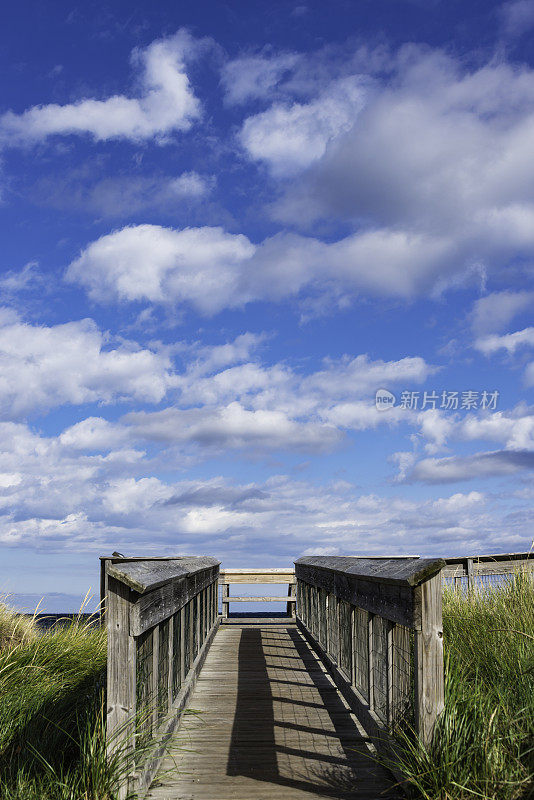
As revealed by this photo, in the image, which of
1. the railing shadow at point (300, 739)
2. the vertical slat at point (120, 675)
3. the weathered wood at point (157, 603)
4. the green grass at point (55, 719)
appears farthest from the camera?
the railing shadow at point (300, 739)

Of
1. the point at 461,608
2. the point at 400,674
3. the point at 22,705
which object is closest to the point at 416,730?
the point at 400,674

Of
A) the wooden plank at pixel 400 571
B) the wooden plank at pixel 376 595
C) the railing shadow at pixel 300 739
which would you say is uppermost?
the wooden plank at pixel 400 571

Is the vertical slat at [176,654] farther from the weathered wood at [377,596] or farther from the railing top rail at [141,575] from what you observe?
the weathered wood at [377,596]

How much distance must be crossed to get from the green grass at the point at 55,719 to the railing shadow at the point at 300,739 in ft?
4.05

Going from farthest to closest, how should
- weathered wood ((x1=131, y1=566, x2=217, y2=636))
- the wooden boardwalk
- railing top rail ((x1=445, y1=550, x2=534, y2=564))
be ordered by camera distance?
1. railing top rail ((x1=445, y1=550, x2=534, y2=564))
2. the wooden boardwalk
3. weathered wood ((x1=131, y1=566, x2=217, y2=636))

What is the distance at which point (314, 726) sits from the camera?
21.5 feet

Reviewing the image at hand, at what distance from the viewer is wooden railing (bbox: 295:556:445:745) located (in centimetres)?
450

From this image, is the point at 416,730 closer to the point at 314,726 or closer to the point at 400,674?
the point at 400,674

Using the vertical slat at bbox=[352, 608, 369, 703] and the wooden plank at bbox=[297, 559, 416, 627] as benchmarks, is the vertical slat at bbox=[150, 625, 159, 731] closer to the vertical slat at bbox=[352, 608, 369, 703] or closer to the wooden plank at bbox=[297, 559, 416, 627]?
the wooden plank at bbox=[297, 559, 416, 627]

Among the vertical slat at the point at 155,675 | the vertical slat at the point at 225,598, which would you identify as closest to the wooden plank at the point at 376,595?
the vertical slat at the point at 155,675

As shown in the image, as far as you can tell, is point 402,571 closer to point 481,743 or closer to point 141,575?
point 481,743

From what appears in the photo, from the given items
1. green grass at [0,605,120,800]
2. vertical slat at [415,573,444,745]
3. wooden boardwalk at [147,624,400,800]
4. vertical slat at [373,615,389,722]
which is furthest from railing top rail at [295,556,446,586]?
green grass at [0,605,120,800]

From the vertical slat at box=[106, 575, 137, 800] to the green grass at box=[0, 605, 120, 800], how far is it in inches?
4.3

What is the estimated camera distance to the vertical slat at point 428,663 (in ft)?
14.6
